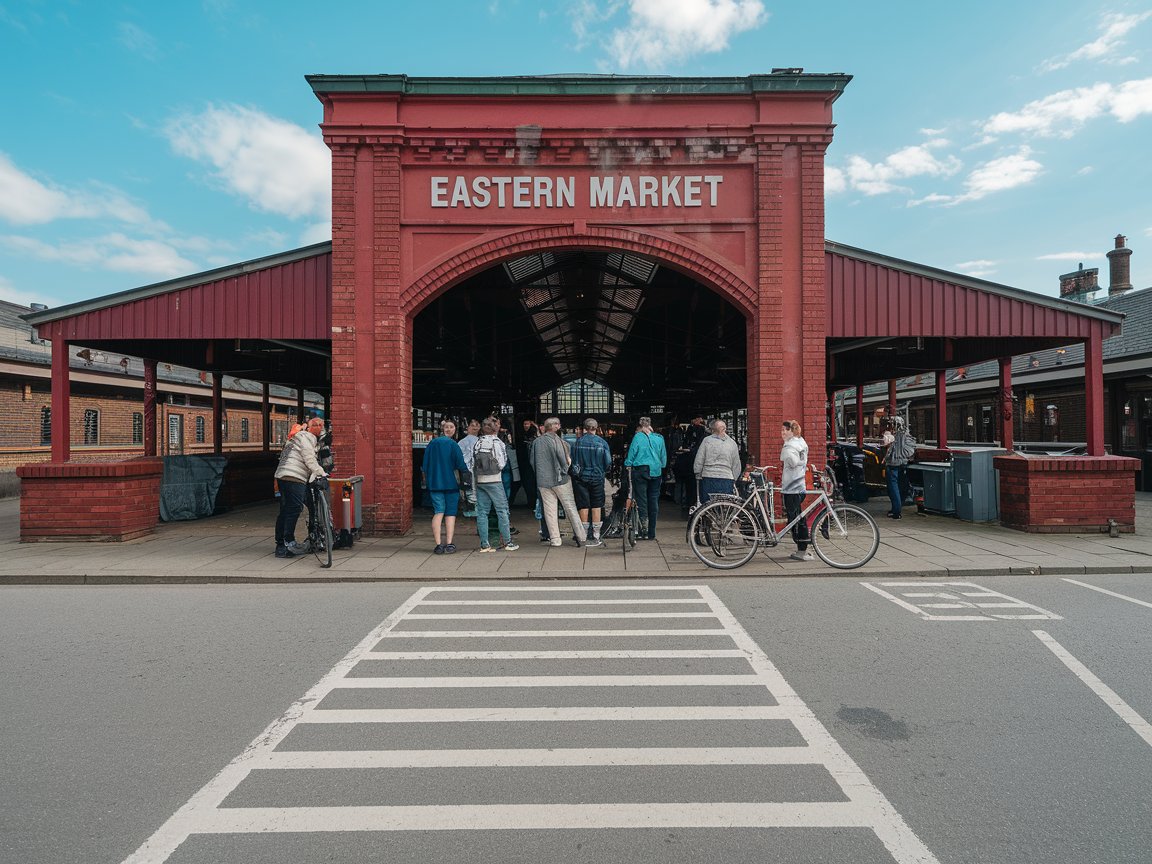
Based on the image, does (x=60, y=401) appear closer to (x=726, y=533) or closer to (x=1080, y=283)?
(x=726, y=533)

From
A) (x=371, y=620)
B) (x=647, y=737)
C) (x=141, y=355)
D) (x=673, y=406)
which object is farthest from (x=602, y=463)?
(x=673, y=406)

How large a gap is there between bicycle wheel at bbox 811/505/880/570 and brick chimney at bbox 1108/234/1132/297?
32.2 metres

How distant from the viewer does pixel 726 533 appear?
7.93 metres

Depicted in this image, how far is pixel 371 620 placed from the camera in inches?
226

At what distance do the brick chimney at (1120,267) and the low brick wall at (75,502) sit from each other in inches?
1523

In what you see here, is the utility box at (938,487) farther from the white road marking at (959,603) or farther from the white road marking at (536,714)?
the white road marking at (536,714)

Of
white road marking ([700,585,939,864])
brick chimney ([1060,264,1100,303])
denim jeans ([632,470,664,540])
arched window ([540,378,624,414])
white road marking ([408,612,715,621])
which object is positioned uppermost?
brick chimney ([1060,264,1100,303])

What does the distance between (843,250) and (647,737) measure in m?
9.21

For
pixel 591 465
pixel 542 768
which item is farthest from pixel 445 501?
pixel 542 768

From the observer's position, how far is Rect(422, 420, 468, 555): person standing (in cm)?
878

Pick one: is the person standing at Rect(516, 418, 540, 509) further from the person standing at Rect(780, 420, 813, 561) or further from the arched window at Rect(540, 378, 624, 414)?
the arched window at Rect(540, 378, 624, 414)

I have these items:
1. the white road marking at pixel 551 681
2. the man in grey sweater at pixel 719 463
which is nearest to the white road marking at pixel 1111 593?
the man in grey sweater at pixel 719 463

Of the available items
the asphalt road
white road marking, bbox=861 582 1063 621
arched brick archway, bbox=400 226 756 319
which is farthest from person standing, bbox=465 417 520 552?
white road marking, bbox=861 582 1063 621

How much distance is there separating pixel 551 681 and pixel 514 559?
4317 millimetres
